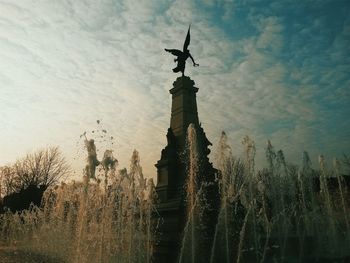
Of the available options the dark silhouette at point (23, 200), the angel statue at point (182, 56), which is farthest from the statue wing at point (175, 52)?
the dark silhouette at point (23, 200)

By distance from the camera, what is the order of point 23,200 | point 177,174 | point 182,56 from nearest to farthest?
point 177,174 → point 182,56 → point 23,200

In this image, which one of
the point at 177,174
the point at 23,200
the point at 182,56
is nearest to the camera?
the point at 177,174

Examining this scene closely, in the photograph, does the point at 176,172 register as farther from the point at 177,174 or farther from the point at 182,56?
the point at 182,56

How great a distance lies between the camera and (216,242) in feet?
39.6

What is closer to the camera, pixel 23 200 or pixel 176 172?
pixel 176 172

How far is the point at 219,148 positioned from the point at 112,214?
5887 mm

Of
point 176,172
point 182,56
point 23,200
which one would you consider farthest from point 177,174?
point 23,200

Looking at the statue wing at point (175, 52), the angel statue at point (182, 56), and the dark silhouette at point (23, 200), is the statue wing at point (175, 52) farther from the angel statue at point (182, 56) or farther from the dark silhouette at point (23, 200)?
the dark silhouette at point (23, 200)

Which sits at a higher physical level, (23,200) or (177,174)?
(23,200)

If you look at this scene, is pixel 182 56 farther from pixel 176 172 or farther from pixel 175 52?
pixel 176 172

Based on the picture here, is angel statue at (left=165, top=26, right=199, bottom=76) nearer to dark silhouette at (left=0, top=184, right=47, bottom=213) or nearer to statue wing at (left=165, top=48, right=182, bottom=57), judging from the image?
statue wing at (left=165, top=48, right=182, bottom=57)

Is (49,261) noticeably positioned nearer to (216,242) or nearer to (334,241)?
(216,242)

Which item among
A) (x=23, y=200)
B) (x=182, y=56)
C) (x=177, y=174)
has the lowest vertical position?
(x=177, y=174)

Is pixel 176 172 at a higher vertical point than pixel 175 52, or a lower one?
lower
